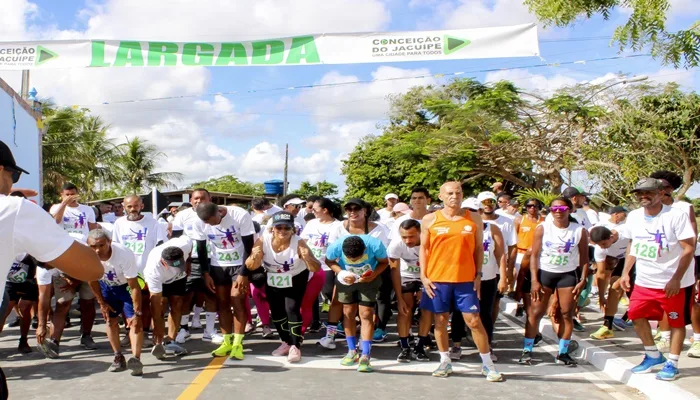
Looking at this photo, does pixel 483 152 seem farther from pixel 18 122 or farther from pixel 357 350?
pixel 357 350

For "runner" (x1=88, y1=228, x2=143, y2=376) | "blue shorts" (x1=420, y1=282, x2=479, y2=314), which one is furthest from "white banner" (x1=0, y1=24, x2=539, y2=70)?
"runner" (x1=88, y1=228, x2=143, y2=376)

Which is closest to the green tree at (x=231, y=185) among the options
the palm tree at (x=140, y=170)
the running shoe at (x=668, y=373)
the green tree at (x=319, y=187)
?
the green tree at (x=319, y=187)

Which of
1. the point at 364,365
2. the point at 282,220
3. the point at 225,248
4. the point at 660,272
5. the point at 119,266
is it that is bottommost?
the point at 364,365

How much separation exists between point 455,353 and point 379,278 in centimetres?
121

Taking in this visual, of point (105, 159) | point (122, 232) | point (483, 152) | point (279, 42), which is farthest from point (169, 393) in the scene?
point (105, 159)

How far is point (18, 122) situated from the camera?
13.8 metres

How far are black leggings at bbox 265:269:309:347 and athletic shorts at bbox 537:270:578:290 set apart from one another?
2534 mm

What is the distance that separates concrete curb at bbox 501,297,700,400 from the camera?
549cm

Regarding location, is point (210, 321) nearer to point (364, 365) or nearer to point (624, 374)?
point (364, 365)

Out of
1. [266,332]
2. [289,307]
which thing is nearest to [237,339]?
[289,307]

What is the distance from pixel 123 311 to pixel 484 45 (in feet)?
18.6

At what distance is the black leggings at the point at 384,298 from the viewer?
7.28 metres

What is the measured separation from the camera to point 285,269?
7105 mm

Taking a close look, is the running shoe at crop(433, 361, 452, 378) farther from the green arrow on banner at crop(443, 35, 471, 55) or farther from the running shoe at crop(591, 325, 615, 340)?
the green arrow on banner at crop(443, 35, 471, 55)
